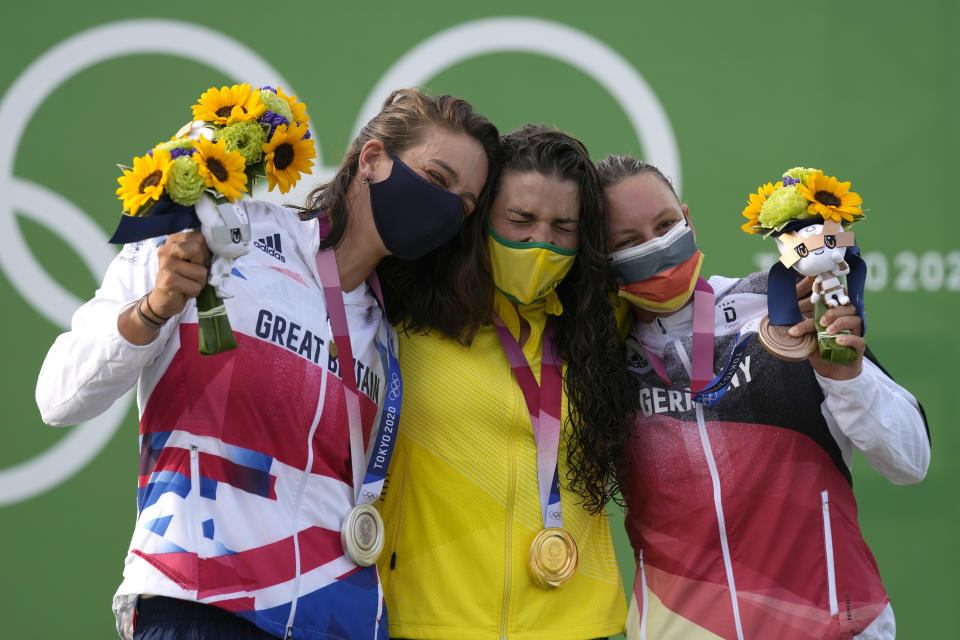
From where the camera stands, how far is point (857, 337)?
2.38 metres

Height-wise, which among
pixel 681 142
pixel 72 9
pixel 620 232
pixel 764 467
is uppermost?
pixel 72 9

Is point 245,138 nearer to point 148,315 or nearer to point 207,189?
point 207,189

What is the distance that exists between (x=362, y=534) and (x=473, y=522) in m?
0.35

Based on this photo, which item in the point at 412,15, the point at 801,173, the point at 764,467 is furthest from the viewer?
the point at 412,15

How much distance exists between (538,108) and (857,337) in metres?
2.25

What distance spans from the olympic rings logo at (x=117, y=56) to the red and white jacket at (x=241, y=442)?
1.82m

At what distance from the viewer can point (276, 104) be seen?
239 centimetres

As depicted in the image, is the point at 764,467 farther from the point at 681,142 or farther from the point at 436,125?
the point at 681,142

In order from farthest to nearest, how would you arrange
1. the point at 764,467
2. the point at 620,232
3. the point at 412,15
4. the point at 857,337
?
the point at 412,15
the point at 620,232
the point at 764,467
the point at 857,337

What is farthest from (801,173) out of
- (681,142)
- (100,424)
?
(100,424)

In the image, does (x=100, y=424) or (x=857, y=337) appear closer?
(x=857, y=337)

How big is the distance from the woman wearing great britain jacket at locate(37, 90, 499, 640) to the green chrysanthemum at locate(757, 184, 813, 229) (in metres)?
0.80

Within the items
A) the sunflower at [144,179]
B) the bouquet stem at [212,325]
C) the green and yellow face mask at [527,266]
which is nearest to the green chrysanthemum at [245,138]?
the sunflower at [144,179]

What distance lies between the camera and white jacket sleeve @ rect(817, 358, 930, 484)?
8.19 feet
